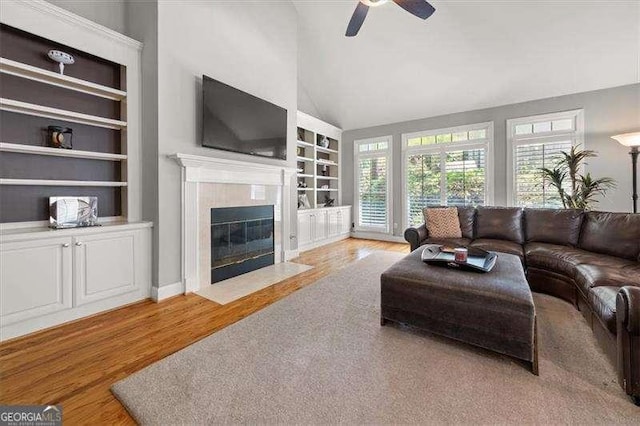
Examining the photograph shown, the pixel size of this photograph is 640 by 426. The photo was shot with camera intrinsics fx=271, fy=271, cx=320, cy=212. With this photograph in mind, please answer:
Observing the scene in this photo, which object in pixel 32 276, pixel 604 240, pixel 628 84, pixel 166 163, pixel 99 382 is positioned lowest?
pixel 99 382

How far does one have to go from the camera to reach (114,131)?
2.93 metres

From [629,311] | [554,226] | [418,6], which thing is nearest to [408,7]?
[418,6]

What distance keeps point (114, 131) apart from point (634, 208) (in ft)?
22.2

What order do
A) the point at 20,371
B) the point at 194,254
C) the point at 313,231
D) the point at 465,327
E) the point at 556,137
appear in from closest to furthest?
the point at 20,371 → the point at 465,327 → the point at 194,254 → the point at 556,137 → the point at 313,231

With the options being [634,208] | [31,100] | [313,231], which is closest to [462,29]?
[634,208]

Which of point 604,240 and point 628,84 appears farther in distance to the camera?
point 628,84

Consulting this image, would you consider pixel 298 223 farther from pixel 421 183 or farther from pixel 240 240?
pixel 421 183

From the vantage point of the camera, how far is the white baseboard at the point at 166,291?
9.19 ft

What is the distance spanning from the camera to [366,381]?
5.16 feet

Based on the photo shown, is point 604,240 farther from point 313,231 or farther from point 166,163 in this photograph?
point 166,163

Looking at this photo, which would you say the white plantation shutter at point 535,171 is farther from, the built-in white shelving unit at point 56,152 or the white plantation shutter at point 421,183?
the built-in white shelving unit at point 56,152

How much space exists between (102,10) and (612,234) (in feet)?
19.2

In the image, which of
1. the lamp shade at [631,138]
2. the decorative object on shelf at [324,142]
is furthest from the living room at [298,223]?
the decorative object on shelf at [324,142]

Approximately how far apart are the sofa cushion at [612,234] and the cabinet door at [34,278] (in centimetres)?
510
